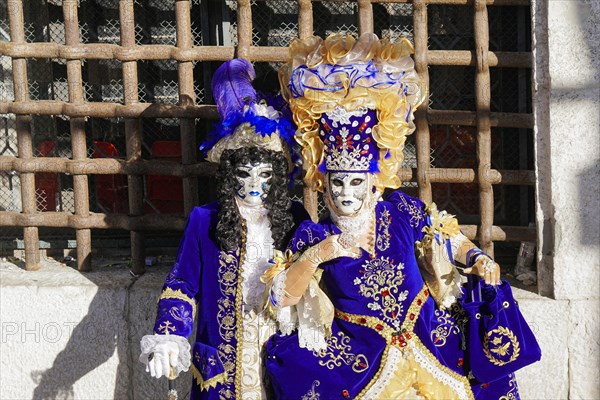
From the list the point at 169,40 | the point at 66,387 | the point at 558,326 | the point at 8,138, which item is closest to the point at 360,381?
the point at 558,326

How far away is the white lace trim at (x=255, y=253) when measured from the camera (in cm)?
323

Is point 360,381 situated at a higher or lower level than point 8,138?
lower

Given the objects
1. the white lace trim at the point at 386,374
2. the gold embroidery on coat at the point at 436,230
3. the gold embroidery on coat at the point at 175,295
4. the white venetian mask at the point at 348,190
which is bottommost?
the white lace trim at the point at 386,374

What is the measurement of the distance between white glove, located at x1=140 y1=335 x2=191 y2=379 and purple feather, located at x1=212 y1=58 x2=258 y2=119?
855 mm

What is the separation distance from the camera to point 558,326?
375 cm

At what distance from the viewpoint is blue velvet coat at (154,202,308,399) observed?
3.21 meters

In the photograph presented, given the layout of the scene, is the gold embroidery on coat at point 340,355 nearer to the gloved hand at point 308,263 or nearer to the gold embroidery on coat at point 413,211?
the gloved hand at point 308,263

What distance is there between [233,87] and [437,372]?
129cm

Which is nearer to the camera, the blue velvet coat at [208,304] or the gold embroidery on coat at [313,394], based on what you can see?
the gold embroidery on coat at [313,394]

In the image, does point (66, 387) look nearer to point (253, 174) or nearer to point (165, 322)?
point (165, 322)

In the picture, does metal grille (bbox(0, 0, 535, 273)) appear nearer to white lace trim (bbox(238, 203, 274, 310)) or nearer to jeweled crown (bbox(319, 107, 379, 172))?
white lace trim (bbox(238, 203, 274, 310))

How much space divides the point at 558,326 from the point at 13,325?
8.21 ft

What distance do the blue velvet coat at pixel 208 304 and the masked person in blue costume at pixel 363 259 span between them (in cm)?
18

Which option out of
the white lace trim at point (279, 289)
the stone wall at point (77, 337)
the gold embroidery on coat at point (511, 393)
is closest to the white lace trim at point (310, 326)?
the white lace trim at point (279, 289)
